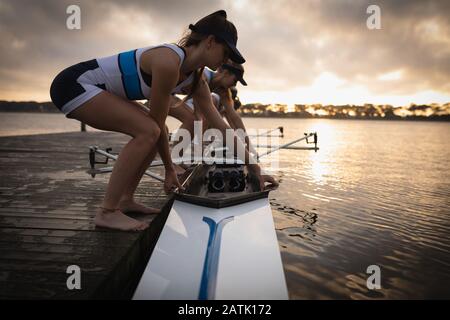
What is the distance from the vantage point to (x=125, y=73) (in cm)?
267

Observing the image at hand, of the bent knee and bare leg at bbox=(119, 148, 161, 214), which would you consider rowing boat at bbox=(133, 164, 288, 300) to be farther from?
the bent knee

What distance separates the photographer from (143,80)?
8.76 ft

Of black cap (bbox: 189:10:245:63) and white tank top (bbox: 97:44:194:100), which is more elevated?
black cap (bbox: 189:10:245:63)

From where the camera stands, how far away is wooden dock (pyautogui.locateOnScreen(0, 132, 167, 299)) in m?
1.84

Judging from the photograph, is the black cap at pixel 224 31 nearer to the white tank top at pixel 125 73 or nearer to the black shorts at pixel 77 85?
the white tank top at pixel 125 73

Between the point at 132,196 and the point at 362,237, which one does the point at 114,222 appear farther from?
the point at 362,237

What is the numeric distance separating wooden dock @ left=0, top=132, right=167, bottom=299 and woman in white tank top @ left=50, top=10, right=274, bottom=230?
31 centimetres

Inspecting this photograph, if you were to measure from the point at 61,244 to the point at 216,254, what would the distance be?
4.35ft

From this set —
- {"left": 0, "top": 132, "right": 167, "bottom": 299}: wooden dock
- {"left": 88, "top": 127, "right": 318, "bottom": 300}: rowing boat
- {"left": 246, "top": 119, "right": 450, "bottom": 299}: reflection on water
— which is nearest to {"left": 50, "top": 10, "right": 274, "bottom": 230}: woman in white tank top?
{"left": 0, "top": 132, "right": 167, "bottom": 299}: wooden dock

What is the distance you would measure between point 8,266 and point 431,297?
3.82m

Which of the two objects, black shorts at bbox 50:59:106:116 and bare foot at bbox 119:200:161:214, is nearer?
black shorts at bbox 50:59:106:116

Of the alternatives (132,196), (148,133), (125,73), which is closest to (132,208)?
(132,196)

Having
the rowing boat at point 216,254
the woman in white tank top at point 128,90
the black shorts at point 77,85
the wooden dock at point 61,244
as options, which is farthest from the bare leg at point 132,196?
the black shorts at point 77,85

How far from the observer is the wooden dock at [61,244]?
184 centimetres
